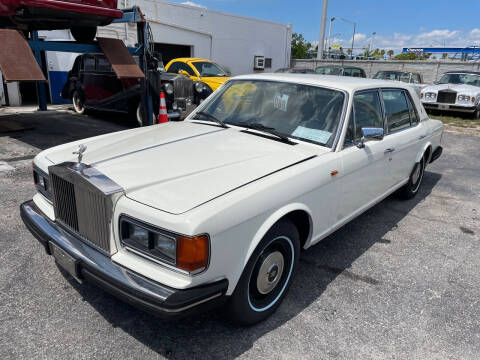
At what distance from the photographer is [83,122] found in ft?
31.8

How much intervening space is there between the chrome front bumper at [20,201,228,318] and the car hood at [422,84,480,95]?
13.3m

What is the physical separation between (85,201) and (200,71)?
9.95m

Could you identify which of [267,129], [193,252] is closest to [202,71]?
[267,129]

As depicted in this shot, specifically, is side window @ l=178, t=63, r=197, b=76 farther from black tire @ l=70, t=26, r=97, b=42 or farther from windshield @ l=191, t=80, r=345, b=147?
windshield @ l=191, t=80, r=345, b=147

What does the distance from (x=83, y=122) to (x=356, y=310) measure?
8.85 metres

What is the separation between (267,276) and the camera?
2.53m

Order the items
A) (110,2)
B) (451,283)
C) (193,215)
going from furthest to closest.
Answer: (110,2), (451,283), (193,215)

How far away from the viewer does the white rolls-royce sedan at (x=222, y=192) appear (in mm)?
2018

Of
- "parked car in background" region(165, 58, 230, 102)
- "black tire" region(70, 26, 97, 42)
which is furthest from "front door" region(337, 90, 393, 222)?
"parked car in background" region(165, 58, 230, 102)

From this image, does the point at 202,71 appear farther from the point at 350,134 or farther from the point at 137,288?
the point at 137,288

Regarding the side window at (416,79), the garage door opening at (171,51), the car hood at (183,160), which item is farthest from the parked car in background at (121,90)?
the garage door opening at (171,51)

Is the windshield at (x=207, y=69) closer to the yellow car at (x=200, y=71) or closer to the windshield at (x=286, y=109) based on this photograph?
the yellow car at (x=200, y=71)

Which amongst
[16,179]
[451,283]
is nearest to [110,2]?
[16,179]

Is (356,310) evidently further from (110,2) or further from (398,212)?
(110,2)
